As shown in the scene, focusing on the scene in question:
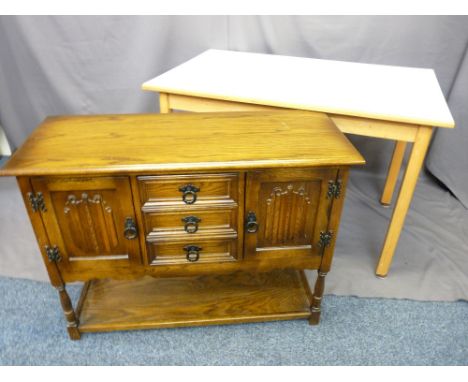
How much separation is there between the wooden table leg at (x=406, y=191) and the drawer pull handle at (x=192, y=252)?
819 mm

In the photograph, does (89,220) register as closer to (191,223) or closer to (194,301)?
(191,223)

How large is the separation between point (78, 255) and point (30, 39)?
153 centimetres

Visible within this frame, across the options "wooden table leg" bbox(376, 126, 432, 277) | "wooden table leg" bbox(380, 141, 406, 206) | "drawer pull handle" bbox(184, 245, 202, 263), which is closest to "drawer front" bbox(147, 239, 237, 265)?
"drawer pull handle" bbox(184, 245, 202, 263)

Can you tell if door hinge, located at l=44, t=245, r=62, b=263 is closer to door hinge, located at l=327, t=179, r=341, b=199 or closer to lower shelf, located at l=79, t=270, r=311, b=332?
lower shelf, located at l=79, t=270, r=311, b=332

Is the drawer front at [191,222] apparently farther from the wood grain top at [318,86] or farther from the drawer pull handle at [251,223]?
the wood grain top at [318,86]

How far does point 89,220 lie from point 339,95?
1011 mm

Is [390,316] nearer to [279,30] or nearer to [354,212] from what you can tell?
[354,212]

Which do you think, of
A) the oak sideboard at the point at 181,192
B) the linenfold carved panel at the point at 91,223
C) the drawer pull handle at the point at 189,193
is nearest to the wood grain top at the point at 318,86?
the oak sideboard at the point at 181,192

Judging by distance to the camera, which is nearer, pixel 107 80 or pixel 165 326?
pixel 165 326

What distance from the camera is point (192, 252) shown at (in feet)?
4.05

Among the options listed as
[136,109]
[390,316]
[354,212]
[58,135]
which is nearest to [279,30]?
[136,109]

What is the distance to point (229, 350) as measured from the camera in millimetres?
1406

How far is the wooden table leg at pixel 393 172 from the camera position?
2.06 m

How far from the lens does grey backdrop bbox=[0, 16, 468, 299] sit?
75.4 inches
